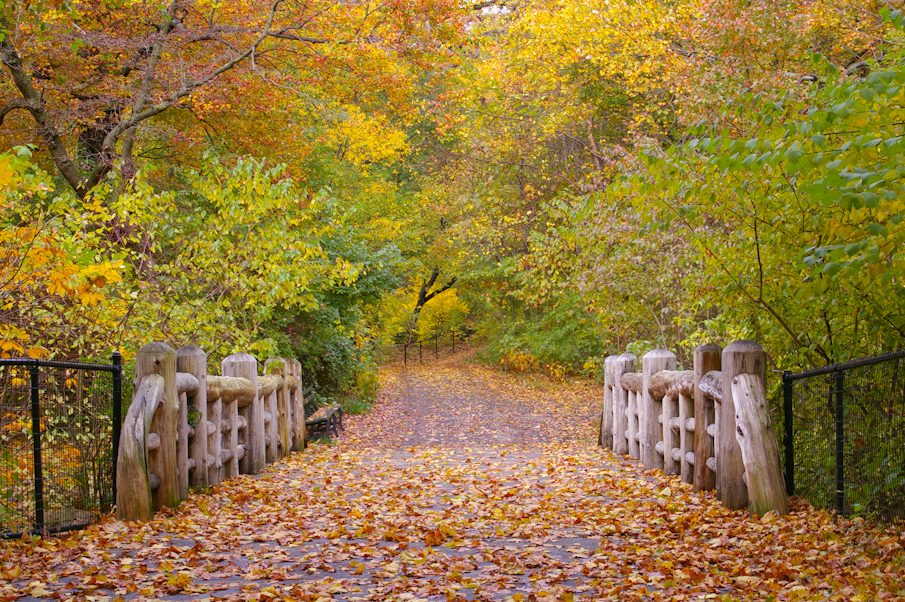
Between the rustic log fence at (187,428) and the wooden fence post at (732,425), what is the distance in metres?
4.29

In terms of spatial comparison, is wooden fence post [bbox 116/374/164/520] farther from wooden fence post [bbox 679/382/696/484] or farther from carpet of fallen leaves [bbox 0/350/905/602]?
wooden fence post [bbox 679/382/696/484]

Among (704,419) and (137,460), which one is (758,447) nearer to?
(704,419)

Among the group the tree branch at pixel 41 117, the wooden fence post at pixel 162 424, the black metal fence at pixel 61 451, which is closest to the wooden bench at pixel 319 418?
the tree branch at pixel 41 117

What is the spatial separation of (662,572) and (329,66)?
1142cm

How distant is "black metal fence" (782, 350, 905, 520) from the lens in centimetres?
461

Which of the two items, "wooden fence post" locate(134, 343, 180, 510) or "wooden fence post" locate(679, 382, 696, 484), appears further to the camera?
"wooden fence post" locate(679, 382, 696, 484)

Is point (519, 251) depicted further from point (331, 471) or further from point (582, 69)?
point (331, 471)

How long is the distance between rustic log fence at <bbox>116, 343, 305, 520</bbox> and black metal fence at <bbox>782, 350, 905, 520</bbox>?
4.80m

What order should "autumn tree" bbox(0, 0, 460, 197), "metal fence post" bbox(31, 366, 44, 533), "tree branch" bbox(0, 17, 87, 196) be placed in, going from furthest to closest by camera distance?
"autumn tree" bbox(0, 0, 460, 197), "tree branch" bbox(0, 17, 87, 196), "metal fence post" bbox(31, 366, 44, 533)

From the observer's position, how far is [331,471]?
29.9 ft

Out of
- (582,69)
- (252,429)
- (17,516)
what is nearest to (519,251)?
(582,69)

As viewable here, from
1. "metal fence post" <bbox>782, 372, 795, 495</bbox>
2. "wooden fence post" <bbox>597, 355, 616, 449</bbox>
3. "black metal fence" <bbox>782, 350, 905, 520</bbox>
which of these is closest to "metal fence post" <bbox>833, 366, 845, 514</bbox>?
"black metal fence" <bbox>782, 350, 905, 520</bbox>

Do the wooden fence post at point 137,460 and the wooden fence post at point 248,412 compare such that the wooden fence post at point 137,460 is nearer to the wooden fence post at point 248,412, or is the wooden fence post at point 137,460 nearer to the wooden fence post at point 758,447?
the wooden fence post at point 248,412

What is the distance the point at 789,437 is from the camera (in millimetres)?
5844
